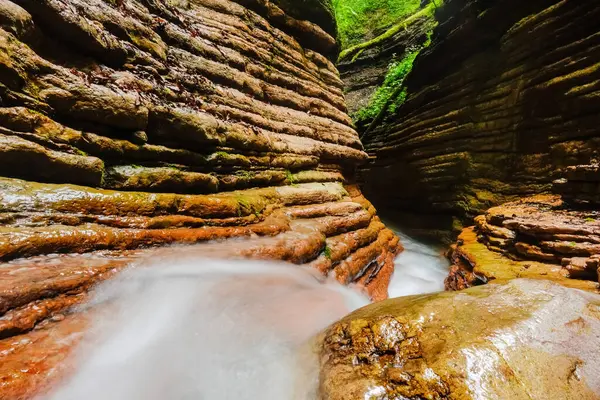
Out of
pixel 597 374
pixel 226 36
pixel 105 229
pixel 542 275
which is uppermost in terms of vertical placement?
pixel 226 36

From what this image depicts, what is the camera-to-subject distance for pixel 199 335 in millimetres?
2432

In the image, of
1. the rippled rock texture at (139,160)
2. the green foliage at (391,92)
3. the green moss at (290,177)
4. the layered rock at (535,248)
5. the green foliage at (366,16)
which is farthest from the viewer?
the green foliage at (366,16)

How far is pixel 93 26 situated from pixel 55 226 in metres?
3.16

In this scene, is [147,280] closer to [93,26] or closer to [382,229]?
[93,26]

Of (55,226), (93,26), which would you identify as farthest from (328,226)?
(93,26)

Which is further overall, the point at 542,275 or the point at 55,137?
the point at 542,275

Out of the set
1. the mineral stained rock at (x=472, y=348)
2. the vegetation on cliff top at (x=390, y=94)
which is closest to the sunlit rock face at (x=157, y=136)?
the mineral stained rock at (x=472, y=348)

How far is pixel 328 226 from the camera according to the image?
570 cm

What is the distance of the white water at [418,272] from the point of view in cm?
682

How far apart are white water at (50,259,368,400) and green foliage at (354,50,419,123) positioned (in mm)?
14467

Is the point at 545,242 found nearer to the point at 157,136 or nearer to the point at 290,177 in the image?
the point at 290,177

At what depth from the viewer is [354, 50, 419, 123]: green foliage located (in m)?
15.1

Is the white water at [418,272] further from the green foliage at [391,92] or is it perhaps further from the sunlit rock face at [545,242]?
the green foliage at [391,92]

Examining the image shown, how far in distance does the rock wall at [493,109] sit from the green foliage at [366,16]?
348 inches
